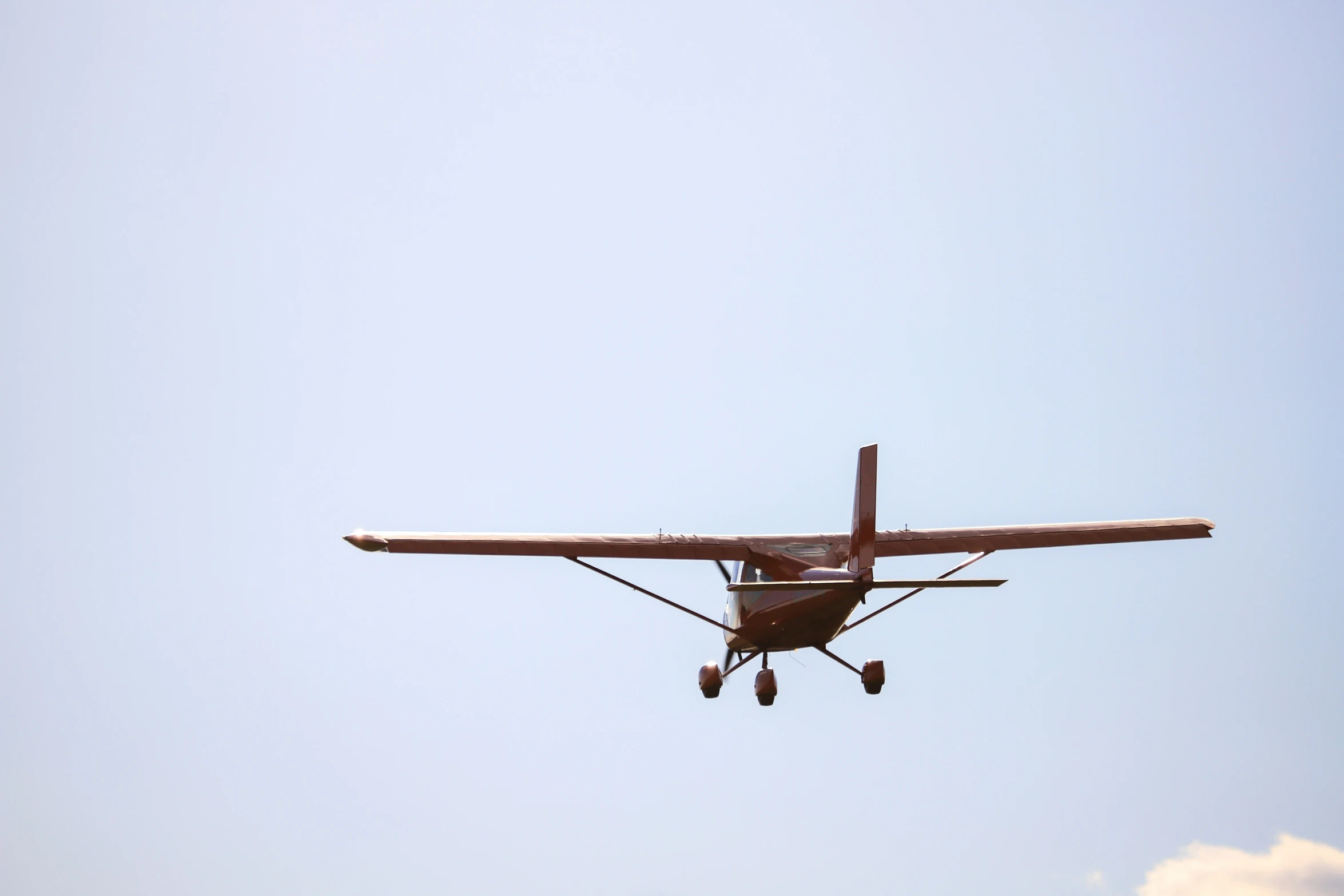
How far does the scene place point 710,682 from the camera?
65.7ft

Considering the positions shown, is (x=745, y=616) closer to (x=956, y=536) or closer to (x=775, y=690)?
(x=775, y=690)

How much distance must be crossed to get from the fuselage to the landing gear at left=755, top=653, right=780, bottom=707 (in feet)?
1.27

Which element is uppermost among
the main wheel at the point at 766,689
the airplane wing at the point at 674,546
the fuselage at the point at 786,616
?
the airplane wing at the point at 674,546

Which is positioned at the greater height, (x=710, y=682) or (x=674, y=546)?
(x=674, y=546)

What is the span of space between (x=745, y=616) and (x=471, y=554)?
4406 mm

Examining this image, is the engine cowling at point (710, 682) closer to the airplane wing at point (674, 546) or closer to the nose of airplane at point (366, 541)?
the airplane wing at point (674, 546)

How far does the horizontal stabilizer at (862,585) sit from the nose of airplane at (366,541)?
5.46 meters

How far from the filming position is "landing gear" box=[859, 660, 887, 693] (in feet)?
64.5

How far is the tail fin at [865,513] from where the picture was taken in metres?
18.6

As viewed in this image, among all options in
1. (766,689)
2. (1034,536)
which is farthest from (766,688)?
(1034,536)

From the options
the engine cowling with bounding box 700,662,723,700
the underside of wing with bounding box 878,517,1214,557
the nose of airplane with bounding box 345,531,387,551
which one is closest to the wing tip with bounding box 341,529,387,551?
the nose of airplane with bounding box 345,531,387,551

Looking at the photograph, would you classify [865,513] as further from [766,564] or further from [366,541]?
[366,541]

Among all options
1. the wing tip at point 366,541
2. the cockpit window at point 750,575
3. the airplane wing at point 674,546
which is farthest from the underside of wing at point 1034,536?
the wing tip at point 366,541

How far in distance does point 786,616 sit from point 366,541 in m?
6.46
